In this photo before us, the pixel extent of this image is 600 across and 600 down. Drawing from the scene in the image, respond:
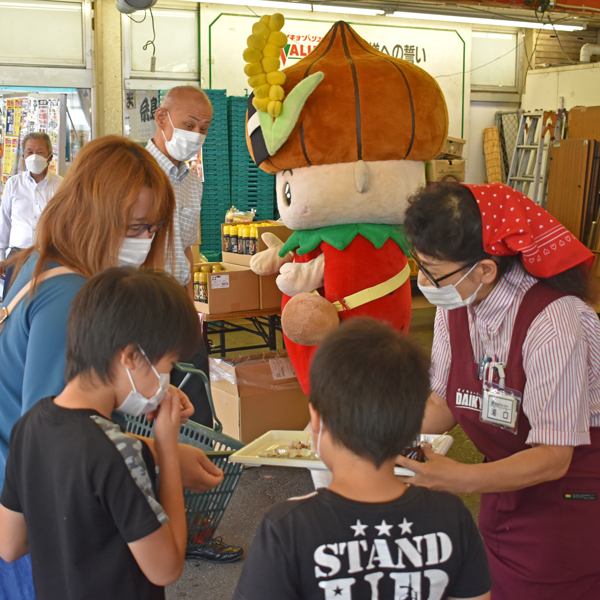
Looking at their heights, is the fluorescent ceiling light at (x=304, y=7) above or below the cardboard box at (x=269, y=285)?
above

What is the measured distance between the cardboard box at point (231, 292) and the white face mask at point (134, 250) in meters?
2.27

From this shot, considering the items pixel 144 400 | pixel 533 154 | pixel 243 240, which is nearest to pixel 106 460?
pixel 144 400

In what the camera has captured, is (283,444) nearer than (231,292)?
Yes

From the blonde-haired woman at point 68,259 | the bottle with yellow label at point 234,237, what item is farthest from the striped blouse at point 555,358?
the bottle with yellow label at point 234,237

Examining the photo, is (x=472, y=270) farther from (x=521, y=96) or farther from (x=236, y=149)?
(x=521, y=96)

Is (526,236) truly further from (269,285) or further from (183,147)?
(269,285)

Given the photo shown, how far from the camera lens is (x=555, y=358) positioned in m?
1.34

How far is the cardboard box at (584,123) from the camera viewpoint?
7.62m

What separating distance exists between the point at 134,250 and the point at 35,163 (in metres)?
4.12

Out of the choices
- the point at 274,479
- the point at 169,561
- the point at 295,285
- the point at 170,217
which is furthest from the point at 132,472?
the point at 274,479

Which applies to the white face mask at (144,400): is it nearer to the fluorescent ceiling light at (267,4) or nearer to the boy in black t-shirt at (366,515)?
the boy in black t-shirt at (366,515)

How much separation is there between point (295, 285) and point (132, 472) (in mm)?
2157

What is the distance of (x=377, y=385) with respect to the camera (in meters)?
0.98

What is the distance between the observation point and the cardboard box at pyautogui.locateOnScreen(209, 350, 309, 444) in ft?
11.6
